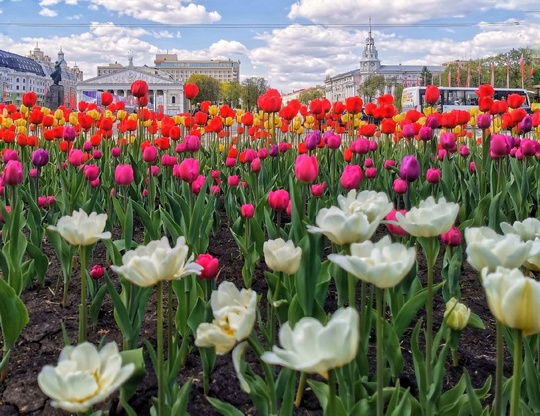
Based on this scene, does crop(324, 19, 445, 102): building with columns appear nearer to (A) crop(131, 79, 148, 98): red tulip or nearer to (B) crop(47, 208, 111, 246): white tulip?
Answer: (A) crop(131, 79, 148, 98): red tulip

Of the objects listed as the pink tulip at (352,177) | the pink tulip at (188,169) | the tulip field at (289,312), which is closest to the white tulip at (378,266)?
the tulip field at (289,312)

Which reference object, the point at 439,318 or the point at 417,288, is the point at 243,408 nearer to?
the point at 417,288

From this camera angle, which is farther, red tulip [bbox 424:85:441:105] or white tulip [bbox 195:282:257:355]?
red tulip [bbox 424:85:441:105]

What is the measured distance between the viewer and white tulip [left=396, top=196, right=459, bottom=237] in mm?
922

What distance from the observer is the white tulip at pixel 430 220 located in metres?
0.92

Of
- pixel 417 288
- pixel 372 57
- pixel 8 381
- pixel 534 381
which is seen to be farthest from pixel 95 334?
pixel 372 57

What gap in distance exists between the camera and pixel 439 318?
6.36 feet

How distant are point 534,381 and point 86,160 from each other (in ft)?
10.5

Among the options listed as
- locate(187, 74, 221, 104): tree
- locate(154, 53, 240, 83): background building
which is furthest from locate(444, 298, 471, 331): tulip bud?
locate(154, 53, 240, 83): background building

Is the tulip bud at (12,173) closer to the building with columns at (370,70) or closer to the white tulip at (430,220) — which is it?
the white tulip at (430,220)

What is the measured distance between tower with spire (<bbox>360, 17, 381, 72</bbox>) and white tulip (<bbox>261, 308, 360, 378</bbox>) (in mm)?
104923

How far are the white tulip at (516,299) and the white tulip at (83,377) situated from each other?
1.44 ft

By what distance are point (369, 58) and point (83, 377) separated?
10643 centimetres

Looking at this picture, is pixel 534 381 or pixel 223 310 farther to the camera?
pixel 534 381
